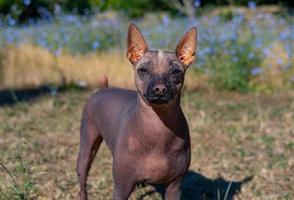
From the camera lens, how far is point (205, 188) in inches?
209

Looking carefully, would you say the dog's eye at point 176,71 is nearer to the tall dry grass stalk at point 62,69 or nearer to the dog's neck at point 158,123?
the dog's neck at point 158,123

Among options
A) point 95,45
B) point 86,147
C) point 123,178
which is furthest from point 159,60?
point 95,45

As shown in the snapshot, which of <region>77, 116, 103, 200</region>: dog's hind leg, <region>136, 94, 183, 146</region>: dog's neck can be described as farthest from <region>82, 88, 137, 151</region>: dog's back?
<region>136, 94, 183, 146</region>: dog's neck

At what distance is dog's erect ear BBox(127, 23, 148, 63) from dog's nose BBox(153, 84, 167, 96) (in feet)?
1.57

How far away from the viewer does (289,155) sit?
6.04 m

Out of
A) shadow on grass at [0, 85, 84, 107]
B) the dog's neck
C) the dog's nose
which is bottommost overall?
shadow on grass at [0, 85, 84, 107]

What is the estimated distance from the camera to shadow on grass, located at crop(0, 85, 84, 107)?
8670mm

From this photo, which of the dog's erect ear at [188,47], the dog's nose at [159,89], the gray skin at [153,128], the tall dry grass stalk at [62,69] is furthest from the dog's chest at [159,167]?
the tall dry grass stalk at [62,69]

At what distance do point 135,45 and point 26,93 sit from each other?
5.69m

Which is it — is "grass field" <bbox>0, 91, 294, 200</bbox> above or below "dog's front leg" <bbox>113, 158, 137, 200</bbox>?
below

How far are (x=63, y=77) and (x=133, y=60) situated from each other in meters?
5.82

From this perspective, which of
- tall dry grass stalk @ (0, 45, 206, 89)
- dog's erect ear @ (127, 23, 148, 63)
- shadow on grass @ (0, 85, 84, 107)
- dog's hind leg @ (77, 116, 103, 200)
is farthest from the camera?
tall dry grass stalk @ (0, 45, 206, 89)

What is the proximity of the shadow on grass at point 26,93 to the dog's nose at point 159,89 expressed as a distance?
5241 millimetres

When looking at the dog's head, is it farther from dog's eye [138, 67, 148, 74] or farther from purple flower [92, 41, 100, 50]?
purple flower [92, 41, 100, 50]
